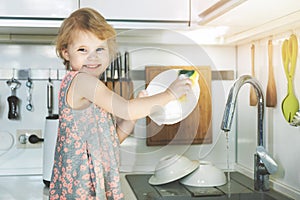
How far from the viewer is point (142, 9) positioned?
62.1 inches

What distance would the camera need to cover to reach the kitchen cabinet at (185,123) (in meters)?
1.48

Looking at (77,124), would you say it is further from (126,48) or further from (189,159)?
(189,159)

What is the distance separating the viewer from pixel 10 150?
1.90 meters

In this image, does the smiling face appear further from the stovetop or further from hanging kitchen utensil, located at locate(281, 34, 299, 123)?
hanging kitchen utensil, located at locate(281, 34, 299, 123)

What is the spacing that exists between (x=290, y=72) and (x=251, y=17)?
0.67ft

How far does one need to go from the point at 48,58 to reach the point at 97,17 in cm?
55

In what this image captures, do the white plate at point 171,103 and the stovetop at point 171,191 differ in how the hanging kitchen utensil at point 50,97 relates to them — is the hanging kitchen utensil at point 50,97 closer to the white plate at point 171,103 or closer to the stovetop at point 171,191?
the stovetop at point 171,191

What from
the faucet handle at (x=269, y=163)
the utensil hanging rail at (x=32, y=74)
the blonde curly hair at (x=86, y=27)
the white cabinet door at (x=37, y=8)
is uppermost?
the white cabinet door at (x=37, y=8)

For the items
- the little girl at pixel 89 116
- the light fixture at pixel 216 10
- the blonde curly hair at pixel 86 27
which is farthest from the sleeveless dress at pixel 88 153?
the light fixture at pixel 216 10

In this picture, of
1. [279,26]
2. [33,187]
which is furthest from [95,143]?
[279,26]

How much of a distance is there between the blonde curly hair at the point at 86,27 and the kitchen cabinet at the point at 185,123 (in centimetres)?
15

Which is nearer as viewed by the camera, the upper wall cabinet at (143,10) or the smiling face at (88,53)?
the smiling face at (88,53)

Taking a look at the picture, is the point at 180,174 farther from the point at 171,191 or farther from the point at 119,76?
the point at 119,76

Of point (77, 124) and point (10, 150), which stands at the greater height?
point (77, 124)
